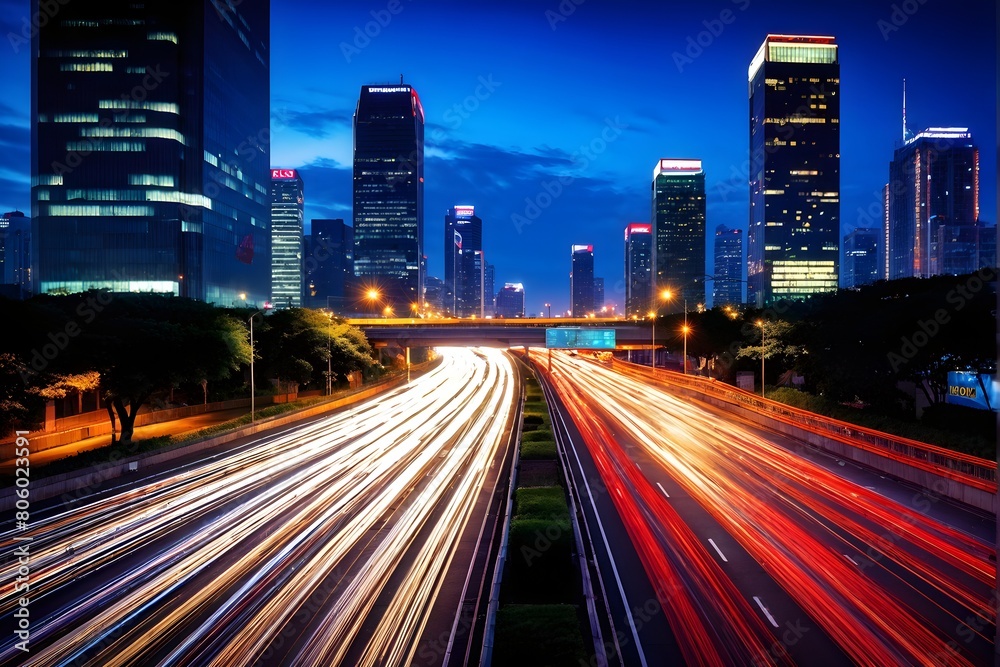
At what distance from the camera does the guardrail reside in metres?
25.3

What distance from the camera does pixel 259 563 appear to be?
18703mm

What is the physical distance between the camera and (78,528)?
22406mm

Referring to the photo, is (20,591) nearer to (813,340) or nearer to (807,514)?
(807,514)

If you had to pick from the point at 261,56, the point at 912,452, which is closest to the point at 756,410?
the point at 912,452

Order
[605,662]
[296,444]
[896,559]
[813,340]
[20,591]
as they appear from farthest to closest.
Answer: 1. [813,340]
2. [296,444]
3. [896,559]
4. [20,591]
5. [605,662]

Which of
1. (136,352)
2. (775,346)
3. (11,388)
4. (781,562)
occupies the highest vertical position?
(136,352)

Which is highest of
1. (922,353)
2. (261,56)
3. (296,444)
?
(261,56)

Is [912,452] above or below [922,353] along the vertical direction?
below

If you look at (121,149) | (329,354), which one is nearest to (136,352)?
(329,354)

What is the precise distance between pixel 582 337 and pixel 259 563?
53.9 meters

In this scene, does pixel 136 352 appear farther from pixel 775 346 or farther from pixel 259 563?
pixel 775 346

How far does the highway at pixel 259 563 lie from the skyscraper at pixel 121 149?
90.0 meters

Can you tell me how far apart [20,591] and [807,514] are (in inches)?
975

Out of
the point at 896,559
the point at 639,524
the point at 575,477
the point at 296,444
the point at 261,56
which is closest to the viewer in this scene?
the point at 896,559
